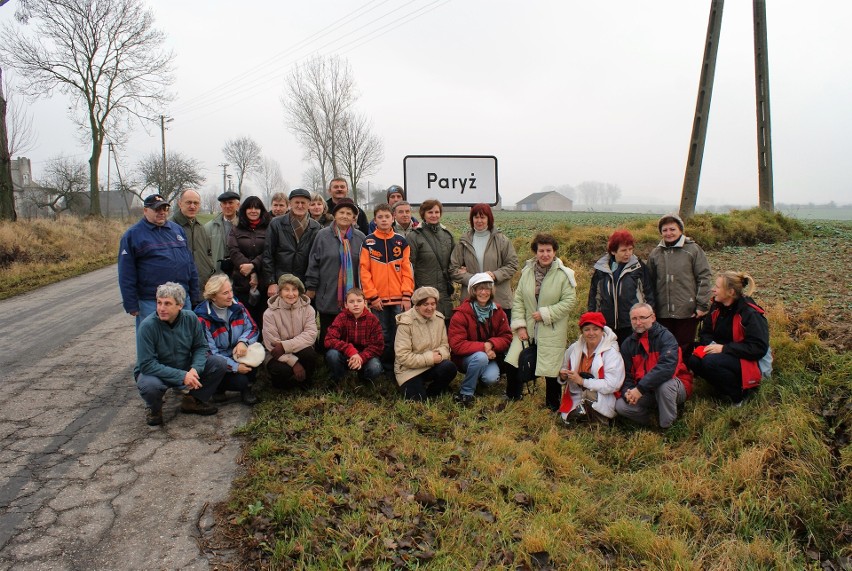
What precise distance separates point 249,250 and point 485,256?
2.83m

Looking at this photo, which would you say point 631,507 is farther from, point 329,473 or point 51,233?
point 51,233

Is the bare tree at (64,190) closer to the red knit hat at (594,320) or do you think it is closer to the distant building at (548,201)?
the red knit hat at (594,320)

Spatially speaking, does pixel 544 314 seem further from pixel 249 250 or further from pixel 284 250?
pixel 249 250

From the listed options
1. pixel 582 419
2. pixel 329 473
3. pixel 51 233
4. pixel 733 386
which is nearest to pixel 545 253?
pixel 582 419

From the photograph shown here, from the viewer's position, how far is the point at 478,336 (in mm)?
5910

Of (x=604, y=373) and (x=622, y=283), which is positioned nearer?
(x=604, y=373)

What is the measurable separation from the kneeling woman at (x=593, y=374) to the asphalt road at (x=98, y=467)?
3.24 meters

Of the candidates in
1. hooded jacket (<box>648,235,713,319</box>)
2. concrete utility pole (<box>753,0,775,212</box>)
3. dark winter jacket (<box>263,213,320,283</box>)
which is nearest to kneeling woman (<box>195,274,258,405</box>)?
dark winter jacket (<box>263,213,320,283</box>)

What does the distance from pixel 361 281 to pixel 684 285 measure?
3505mm

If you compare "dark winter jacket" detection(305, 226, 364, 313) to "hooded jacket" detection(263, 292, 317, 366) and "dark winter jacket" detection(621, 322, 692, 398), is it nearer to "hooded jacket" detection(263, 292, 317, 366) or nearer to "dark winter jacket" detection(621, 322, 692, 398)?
"hooded jacket" detection(263, 292, 317, 366)

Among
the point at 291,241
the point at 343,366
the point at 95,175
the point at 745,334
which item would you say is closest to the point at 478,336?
the point at 343,366

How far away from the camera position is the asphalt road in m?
3.24

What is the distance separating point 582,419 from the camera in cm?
540

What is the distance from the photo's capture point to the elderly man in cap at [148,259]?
549cm
